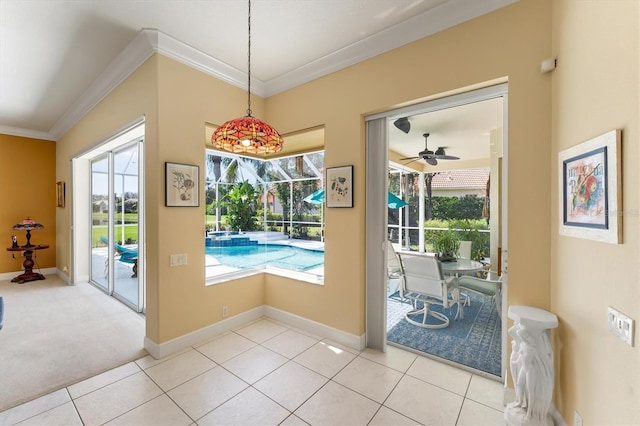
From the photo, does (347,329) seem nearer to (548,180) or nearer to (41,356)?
(548,180)

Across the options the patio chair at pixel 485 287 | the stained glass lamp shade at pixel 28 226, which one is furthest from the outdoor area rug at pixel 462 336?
the stained glass lamp shade at pixel 28 226

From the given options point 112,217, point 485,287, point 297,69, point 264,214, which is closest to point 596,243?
point 485,287

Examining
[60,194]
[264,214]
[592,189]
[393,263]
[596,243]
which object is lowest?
[393,263]

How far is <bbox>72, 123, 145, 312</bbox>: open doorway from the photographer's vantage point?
361 cm

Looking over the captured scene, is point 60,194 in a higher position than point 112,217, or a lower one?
higher

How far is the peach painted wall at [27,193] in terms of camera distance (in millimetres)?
5305

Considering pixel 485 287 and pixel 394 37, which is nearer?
pixel 394 37

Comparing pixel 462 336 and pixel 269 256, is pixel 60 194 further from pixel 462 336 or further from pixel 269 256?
pixel 462 336

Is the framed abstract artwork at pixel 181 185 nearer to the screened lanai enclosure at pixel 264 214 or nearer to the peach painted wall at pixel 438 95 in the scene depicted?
the screened lanai enclosure at pixel 264 214

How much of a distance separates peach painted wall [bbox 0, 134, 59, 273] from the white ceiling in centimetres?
289

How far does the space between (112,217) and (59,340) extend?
2.15 m

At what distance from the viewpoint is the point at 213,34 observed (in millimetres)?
2494

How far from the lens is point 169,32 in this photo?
247 cm

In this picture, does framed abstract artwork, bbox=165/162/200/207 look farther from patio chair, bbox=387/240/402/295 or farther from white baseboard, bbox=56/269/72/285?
white baseboard, bbox=56/269/72/285
